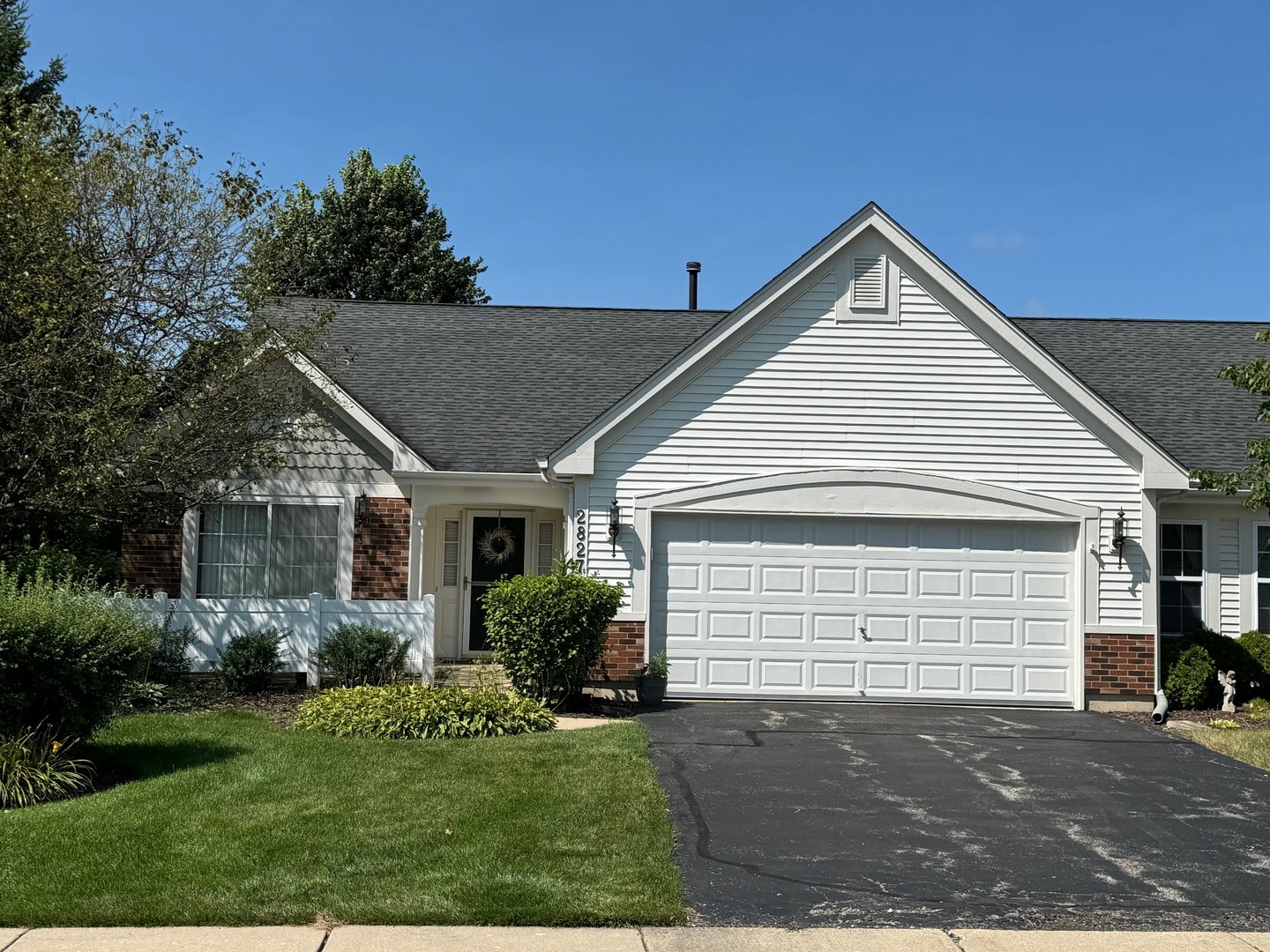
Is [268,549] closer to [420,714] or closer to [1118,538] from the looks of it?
[420,714]

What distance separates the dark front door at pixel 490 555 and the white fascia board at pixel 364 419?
2.09m

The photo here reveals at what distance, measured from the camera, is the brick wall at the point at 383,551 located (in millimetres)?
15945

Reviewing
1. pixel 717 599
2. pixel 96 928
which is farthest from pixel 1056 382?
pixel 96 928

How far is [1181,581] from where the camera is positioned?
15.4m

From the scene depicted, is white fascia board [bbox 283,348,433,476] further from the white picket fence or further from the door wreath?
the door wreath

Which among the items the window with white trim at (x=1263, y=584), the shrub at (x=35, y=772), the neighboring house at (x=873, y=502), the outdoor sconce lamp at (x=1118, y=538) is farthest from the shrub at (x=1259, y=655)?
the shrub at (x=35, y=772)

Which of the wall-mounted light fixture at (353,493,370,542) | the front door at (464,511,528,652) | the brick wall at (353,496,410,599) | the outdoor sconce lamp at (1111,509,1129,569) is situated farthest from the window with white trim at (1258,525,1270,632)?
the wall-mounted light fixture at (353,493,370,542)

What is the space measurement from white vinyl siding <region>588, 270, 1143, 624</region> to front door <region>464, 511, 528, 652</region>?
3347mm

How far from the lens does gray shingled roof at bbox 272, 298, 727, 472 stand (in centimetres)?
1603

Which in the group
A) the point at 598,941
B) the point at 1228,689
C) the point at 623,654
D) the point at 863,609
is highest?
the point at 863,609

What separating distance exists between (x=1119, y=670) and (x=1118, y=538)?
1.61 m

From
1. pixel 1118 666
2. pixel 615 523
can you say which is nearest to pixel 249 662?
pixel 615 523

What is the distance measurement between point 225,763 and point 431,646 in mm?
4537

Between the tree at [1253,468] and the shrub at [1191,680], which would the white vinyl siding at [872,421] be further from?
the tree at [1253,468]
